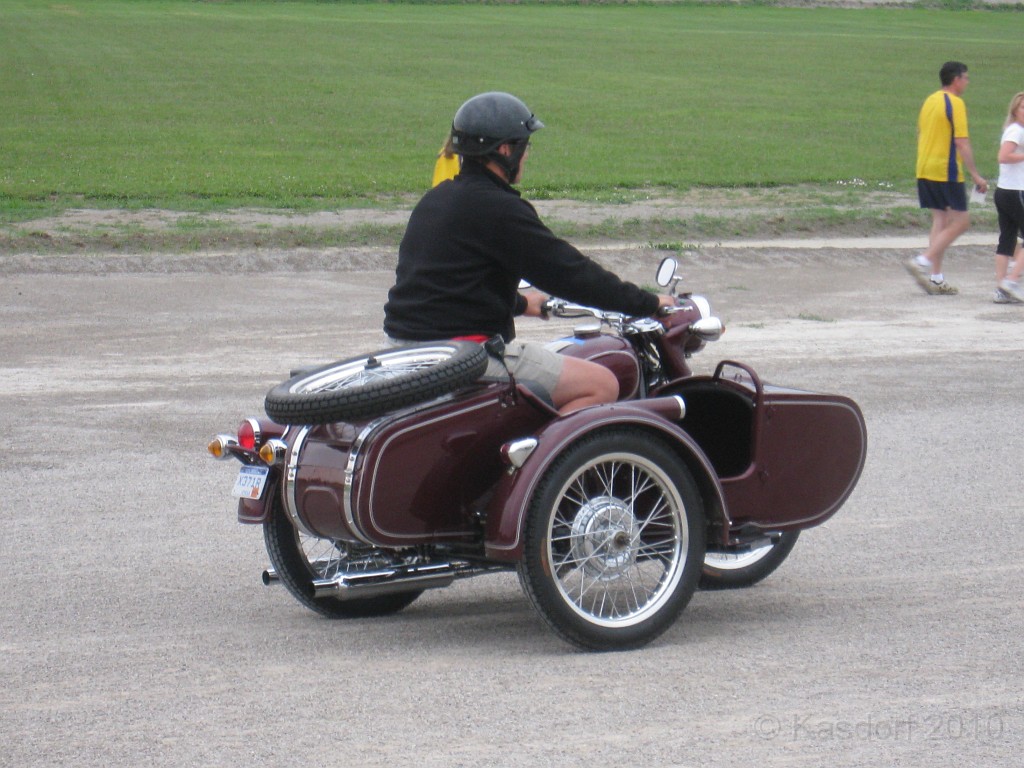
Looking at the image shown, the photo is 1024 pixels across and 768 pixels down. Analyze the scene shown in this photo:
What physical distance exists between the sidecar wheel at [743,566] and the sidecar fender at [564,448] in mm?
661

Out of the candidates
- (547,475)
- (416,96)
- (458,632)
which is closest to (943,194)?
(458,632)

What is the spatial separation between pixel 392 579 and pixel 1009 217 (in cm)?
962

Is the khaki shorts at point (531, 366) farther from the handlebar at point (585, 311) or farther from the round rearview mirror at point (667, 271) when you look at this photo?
the round rearview mirror at point (667, 271)

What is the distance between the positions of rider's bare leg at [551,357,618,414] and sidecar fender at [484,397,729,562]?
122 millimetres

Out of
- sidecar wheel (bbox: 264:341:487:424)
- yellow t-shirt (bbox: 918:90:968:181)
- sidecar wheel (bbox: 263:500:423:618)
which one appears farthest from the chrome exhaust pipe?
yellow t-shirt (bbox: 918:90:968:181)

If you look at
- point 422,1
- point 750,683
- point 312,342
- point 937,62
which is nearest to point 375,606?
point 750,683

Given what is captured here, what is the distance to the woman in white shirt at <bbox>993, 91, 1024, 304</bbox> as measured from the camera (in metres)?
13.2

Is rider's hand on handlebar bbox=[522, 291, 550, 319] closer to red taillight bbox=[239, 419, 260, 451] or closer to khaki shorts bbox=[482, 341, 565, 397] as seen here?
khaki shorts bbox=[482, 341, 565, 397]

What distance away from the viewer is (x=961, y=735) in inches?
168

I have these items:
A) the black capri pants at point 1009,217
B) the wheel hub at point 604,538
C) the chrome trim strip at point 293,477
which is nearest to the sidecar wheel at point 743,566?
the wheel hub at point 604,538

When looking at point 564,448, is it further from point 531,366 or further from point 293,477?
point 293,477

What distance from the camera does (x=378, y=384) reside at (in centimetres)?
478

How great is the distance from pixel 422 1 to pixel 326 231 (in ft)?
179

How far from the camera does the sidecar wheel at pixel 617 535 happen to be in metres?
4.91
